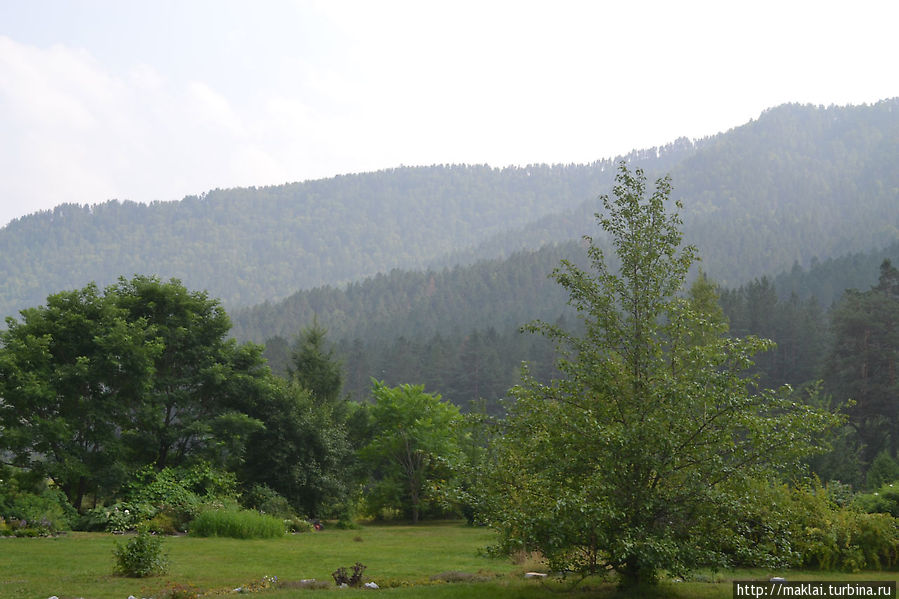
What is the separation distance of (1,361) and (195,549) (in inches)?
405

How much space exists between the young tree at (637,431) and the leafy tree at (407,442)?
75.0 feet

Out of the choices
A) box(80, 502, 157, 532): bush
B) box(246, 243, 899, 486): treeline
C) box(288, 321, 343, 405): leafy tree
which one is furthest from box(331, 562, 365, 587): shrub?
box(288, 321, 343, 405): leafy tree

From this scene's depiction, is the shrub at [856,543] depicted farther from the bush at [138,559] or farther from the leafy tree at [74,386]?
the leafy tree at [74,386]

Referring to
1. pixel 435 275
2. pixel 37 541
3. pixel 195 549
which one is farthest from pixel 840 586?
pixel 435 275

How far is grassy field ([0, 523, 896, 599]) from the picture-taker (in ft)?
38.5

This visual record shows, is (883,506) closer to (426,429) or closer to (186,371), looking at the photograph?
(426,429)

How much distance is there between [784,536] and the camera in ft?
37.0

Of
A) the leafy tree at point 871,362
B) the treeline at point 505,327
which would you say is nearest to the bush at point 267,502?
the treeline at point 505,327

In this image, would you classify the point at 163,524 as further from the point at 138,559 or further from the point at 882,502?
the point at 882,502

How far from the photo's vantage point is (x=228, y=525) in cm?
2145

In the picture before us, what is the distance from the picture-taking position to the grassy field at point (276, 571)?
11750mm

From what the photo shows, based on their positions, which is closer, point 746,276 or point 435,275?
point 746,276

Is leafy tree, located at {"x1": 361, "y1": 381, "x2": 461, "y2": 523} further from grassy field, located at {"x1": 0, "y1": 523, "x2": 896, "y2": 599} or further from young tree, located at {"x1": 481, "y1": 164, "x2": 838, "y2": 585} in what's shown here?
young tree, located at {"x1": 481, "y1": 164, "x2": 838, "y2": 585}

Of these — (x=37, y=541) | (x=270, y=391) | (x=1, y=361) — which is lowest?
(x=37, y=541)
